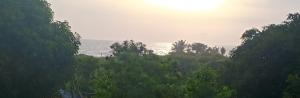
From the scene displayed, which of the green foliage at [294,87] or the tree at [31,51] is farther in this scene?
the green foliage at [294,87]

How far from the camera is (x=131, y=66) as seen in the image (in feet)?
74.9

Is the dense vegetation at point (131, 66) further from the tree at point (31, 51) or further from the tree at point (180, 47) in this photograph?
the tree at point (180, 47)

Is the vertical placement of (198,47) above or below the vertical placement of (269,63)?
above

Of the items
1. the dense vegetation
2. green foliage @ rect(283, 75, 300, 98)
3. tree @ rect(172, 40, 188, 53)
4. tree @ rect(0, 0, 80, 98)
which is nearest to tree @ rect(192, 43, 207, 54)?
tree @ rect(172, 40, 188, 53)

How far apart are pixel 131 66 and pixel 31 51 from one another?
27.6ft

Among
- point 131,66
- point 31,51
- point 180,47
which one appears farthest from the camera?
point 180,47

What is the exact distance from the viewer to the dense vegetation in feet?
75.4

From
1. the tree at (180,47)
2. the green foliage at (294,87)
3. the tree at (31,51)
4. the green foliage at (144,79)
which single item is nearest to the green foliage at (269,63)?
the green foliage at (294,87)

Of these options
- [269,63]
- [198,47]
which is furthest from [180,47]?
[269,63]

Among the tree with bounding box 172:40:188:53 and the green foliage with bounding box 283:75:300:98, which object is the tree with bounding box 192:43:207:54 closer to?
the tree with bounding box 172:40:188:53

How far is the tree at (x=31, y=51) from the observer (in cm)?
2812

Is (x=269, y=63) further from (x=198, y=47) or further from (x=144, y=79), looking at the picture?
(x=198, y=47)

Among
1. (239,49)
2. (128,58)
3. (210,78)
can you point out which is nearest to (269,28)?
(239,49)

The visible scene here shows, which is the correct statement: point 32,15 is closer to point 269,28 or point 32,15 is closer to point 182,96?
point 182,96
